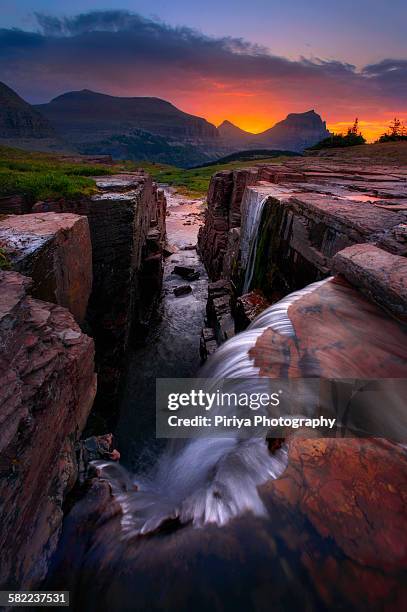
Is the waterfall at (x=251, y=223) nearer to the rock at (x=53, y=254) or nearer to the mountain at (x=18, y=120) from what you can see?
the rock at (x=53, y=254)

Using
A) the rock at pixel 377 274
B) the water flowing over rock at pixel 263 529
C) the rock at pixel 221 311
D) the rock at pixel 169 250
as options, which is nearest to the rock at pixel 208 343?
the rock at pixel 221 311

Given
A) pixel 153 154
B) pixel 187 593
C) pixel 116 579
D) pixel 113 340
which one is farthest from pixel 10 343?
pixel 153 154

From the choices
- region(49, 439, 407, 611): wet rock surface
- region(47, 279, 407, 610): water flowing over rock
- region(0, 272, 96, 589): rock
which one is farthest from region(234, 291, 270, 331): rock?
region(49, 439, 407, 611): wet rock surface

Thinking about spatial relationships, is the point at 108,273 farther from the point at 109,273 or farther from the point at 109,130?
the point at 109,130

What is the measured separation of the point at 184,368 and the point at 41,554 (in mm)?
7097

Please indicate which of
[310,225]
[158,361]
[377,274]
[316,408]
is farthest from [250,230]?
[316,408]

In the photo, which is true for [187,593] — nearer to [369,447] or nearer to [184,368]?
[369,447]

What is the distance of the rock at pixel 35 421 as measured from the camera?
1.68 m

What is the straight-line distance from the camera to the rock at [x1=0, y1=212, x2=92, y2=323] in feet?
13.0

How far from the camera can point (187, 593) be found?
4.91ft

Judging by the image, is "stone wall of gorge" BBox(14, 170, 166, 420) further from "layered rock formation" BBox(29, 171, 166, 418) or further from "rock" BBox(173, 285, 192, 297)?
"rock" BBox(173, 285, 192, 297)

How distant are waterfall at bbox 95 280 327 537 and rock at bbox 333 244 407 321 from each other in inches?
32.7

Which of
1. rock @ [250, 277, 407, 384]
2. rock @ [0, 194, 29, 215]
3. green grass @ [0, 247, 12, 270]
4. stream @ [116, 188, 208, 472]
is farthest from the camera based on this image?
stream @ [116, 188, 208, 472]

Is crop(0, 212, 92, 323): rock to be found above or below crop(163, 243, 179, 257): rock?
above
